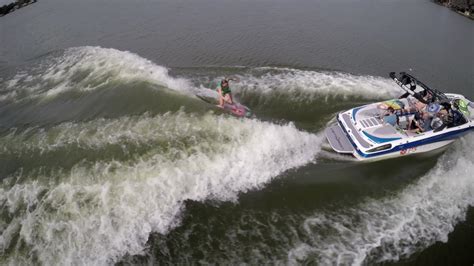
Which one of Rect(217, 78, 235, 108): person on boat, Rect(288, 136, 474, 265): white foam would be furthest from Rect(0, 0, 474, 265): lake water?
Rect(217, 78, 235, 108): person on boat

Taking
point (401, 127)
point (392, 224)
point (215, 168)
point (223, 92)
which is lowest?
point (392, 224)

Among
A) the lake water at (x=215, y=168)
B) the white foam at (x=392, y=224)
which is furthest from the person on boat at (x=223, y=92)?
the white foam at (x=392, y=224)

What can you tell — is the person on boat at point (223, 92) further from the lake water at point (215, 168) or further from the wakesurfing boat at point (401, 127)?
the wakesurfing boat at point (401, 127)

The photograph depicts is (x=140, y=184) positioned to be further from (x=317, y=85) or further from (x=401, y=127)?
(x=317, y=85)

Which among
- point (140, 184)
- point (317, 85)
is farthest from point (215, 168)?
point (317, 85)

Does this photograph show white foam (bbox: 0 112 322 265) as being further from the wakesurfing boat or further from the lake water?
the wakesurfing boat

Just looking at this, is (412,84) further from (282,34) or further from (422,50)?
(282,34)
